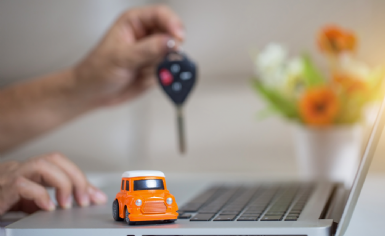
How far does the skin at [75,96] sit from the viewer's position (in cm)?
52

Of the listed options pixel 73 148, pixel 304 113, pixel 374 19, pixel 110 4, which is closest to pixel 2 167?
pixel 304 113

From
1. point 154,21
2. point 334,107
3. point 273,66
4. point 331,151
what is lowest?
point 331,151

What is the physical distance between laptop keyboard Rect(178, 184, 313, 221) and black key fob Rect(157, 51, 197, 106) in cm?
16

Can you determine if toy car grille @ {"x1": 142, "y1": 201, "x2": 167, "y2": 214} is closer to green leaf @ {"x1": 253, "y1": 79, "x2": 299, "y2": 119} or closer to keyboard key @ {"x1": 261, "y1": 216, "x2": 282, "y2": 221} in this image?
keyboard key @ {"x1": 261, "y1": 216, "x2": 282, "y2": 221}

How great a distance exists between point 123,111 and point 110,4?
0.39 m

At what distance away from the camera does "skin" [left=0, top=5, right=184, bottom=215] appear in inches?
20.4

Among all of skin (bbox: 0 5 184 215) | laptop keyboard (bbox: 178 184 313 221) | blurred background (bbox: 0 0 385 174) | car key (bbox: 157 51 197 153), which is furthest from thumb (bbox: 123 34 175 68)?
blurred background (bbox: 0 0 385 174)

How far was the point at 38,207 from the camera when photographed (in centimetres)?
53

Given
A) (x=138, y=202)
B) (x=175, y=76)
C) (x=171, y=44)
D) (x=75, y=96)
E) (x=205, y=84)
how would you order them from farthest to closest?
(x=205, y=84) → (x=75, y=96) → (x=171, y=44) → (x=175, y=76) → (x=138, y=202)

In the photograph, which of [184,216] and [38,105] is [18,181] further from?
[38,105]

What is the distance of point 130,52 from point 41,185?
1.23 feet

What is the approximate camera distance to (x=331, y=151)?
99cm

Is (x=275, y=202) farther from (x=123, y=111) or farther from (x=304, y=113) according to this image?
(x=123, y=111)

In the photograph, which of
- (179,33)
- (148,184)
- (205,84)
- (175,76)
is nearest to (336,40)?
(179,33)
